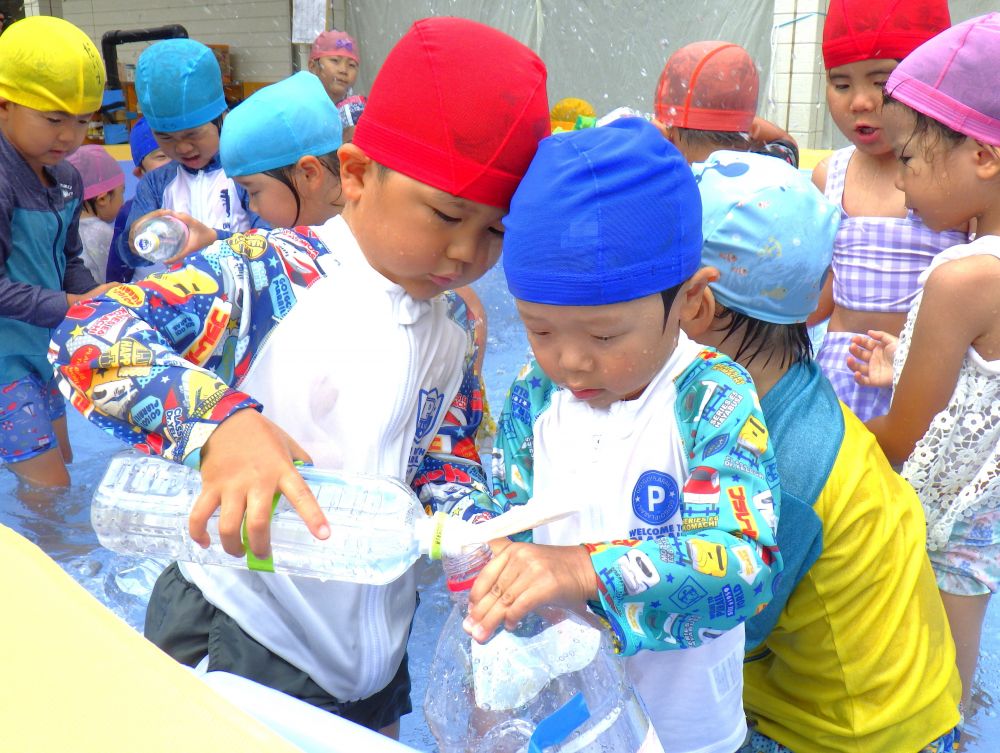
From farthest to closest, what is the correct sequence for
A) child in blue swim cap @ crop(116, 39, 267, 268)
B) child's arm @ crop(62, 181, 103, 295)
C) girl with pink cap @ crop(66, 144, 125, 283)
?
1. girl with pink cap @ crop(66, 144, 125, 283)
2. child in blue swim cap @ crop(116, 39, 267, 268)
3. child's arm @ crop(62, 181, 103, 295)

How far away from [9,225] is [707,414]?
3819mm

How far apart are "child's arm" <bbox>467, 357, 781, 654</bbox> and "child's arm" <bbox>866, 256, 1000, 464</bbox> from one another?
0.97 m

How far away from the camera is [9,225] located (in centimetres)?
428

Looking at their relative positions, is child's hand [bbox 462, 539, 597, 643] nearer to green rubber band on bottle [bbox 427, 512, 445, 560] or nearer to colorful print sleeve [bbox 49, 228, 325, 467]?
green rubber band on bottle [bbox 427, 512, 445, 560]

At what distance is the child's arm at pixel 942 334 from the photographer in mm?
2205

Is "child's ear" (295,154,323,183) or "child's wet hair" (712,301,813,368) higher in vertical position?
"child's wet hair" (712,301,813,368)

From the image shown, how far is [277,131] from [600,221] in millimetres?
2559

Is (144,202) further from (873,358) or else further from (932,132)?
(932,132)

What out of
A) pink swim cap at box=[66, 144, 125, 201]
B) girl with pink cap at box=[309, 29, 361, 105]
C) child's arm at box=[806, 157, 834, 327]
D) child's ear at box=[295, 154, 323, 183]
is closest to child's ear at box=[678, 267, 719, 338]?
child's arm at box=[806, 157, 834, 327]

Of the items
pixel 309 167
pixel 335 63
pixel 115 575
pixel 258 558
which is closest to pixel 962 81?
pixel 258 558

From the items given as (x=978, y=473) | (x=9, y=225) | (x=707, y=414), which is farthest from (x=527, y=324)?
(x=9, y=225)

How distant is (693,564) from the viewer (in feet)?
4.54

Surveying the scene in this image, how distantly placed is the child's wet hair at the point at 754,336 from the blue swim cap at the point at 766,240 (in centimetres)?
2

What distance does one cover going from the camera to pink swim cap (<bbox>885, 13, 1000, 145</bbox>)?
227 cm
